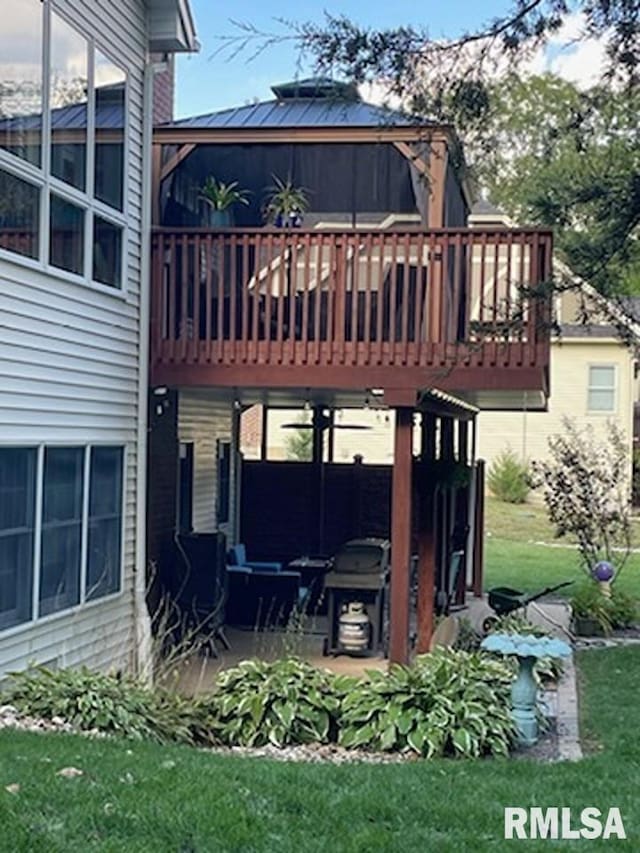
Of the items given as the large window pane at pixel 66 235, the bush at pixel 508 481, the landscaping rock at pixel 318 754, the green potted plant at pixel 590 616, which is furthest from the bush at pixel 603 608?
the bush at pixel 508 481

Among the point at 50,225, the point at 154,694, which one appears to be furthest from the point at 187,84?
the point at 154,694

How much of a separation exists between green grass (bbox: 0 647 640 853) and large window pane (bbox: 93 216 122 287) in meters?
4.29

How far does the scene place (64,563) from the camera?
28.1ft

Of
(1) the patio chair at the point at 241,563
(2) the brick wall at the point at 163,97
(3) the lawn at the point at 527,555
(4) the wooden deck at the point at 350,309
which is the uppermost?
(2) the brick wall at the point at 163,97

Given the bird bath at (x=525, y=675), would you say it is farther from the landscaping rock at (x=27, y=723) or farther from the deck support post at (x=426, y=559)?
the deck support post at (x=426, y=559)

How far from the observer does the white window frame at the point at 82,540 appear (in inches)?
313

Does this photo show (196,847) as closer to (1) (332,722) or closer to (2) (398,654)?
(1) (332,722)

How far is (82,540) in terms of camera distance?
349 inches

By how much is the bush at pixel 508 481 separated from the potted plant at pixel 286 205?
54.4 feet

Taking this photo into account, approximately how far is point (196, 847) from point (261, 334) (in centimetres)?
609

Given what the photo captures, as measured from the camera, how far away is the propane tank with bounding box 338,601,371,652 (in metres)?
11.1

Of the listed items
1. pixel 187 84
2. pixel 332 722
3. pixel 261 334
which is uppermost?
pixel 187 84

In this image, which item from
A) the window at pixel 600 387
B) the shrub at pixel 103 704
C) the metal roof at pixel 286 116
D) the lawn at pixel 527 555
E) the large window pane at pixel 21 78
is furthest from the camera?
the window at pixel 600 387

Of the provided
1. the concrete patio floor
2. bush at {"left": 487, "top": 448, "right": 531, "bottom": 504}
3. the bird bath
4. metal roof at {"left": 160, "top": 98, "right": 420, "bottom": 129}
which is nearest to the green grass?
the bird bath
